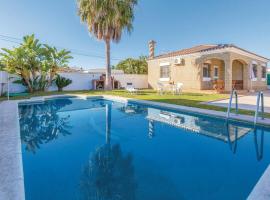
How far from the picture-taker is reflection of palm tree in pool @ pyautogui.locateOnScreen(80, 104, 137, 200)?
311 cm

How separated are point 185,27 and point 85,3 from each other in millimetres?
14269

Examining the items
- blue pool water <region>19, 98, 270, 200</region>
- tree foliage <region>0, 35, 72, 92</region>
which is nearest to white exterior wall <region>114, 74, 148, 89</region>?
tree foliage <region>0, 35, 72, 92</region>

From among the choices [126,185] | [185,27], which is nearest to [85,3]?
[185,27]

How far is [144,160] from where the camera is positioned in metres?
4.53

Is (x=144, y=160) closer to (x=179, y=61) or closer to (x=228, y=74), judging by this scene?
(x=228, y=74)

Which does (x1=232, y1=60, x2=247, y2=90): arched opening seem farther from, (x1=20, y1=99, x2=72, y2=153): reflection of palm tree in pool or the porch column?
(x1=20, y1=99, x2=72, y2=153): reflection of palm tree in pool

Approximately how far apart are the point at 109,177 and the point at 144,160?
114 cm

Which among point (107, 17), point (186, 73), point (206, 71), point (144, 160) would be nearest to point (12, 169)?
point (144, 160)

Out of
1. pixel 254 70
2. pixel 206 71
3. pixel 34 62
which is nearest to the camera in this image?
pixel 34 62

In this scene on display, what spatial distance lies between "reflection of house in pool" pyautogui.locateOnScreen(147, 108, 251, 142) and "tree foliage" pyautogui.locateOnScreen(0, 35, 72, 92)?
15217 mm

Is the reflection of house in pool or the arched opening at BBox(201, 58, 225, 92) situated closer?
the reflection of house in pool

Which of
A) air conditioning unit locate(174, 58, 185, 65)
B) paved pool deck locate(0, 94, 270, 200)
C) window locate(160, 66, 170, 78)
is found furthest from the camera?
window locate(160, 66, 170, 78)

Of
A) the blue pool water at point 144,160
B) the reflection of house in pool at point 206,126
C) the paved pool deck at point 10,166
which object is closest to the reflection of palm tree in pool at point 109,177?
the blue pool water at point 144,160

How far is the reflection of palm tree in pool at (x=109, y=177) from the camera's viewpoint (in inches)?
Answer: 123
